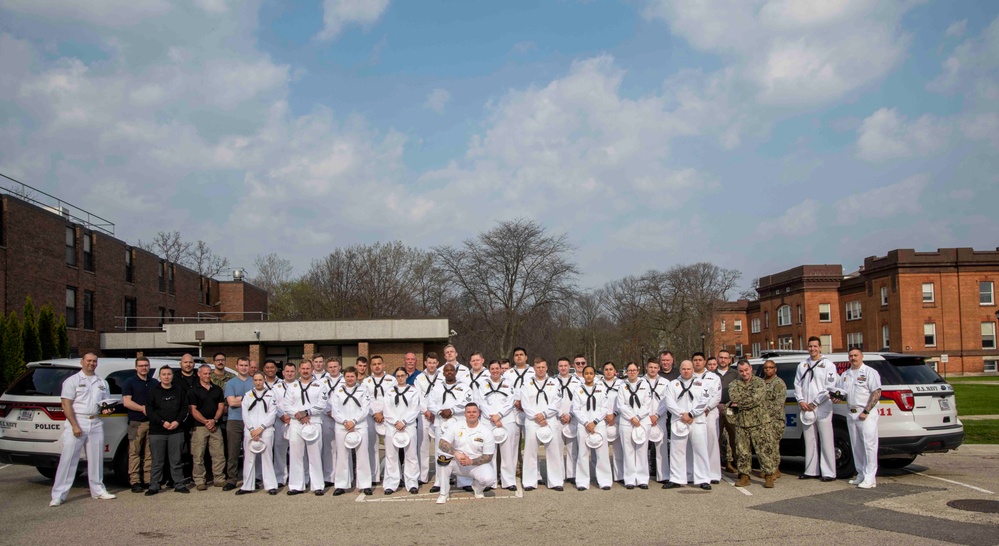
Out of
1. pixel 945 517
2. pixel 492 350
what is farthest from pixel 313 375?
pixel 492 350

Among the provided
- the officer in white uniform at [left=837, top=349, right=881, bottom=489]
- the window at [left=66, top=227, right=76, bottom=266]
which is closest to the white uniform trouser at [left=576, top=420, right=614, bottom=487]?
the officer in white uniform at [left=837, top=349, right=881, bottom=489]

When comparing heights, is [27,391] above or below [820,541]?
above

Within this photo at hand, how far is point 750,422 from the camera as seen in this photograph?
1083 centimetres

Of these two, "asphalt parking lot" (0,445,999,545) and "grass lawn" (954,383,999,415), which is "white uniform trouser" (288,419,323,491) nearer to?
"asphalt parking lot" (0,445,999,545)

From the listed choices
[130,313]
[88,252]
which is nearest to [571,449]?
[88,252]

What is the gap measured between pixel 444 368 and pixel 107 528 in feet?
15.1

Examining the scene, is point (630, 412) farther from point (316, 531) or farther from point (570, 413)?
point (316, 531)

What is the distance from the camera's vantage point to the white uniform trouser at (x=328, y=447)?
446 inches

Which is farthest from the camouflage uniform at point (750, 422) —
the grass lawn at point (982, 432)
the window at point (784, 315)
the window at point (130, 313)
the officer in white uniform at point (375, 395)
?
the window at point (784, 315)

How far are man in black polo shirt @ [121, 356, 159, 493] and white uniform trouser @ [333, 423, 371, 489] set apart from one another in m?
2.66

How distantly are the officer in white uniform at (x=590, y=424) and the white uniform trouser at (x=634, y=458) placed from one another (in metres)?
0.26

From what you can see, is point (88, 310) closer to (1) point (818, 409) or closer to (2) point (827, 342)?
(1) point (818, 409)

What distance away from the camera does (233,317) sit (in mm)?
51281

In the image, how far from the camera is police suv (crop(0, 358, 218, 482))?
10648 millimetres
